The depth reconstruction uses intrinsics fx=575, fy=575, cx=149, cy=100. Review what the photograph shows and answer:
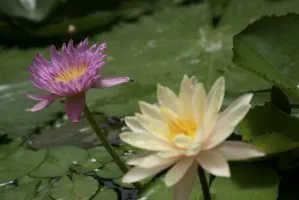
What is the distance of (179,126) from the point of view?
528 mm

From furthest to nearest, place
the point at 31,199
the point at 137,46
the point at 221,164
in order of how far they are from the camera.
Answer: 1. the point at 137,46
2. the point at 31,199
3. the point at 221,164

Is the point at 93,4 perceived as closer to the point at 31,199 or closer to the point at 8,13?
the point at 8,13

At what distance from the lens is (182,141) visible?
1.61ft

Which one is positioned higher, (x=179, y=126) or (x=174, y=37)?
(x=179, y=126)

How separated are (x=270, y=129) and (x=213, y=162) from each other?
7.5 inches

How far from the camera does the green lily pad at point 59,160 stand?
0.80 metres

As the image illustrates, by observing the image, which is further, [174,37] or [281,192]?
[174,37]

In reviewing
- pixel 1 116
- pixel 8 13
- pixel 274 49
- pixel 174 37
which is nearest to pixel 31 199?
pixel 1 116

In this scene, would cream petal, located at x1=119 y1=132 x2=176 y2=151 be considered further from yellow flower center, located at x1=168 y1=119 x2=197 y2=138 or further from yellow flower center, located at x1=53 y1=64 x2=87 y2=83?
yellow flower center, located at x1=53 y1=64 x2=87 y2=83

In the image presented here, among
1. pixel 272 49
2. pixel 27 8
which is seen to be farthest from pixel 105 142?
pixel 27 8

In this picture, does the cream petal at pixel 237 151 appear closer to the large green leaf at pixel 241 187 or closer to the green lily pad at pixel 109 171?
the large green leaf at pixel 241 187

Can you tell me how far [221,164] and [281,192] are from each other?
0.21 meters

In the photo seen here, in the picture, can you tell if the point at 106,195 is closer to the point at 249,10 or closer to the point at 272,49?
the point at 272,49

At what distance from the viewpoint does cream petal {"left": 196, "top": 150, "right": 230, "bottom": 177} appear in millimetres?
485
